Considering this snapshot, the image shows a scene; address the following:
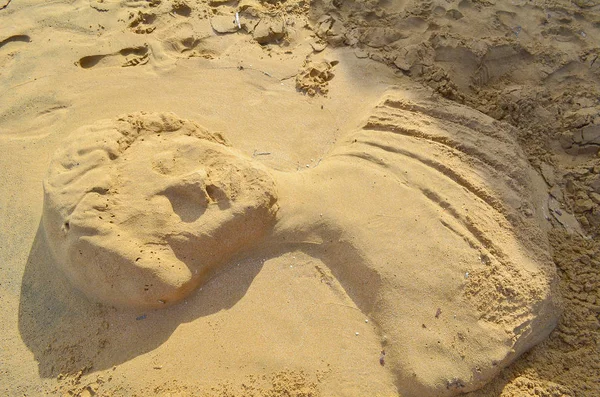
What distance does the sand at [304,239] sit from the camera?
188 centimetres

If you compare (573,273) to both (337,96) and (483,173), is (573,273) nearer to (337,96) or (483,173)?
(483,173)

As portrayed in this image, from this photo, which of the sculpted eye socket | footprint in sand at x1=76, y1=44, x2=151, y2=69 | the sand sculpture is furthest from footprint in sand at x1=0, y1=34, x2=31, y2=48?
the sculpted eye socket

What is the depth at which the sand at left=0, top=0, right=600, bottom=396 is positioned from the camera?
188cm

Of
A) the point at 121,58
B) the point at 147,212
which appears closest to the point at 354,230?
the point at 147,212

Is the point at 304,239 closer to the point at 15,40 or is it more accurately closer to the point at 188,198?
the point at 188,198

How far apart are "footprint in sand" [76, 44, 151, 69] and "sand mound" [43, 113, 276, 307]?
1.05m

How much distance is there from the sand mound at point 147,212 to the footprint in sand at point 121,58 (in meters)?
1.05

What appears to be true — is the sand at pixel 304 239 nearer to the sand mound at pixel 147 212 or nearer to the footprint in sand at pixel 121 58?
the sand mound at pixel 147 212

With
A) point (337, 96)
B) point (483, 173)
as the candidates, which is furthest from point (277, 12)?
point (483, 173)

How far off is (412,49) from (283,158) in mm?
1243

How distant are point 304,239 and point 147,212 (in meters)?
0.73

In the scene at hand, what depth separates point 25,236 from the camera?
7.64ft

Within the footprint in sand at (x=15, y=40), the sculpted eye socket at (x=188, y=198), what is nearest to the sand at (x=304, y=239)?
the sculpted eye socket at (x=188, y=198)

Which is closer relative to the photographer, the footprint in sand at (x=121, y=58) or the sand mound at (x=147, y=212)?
the sand mound at (x=147, y=212)
